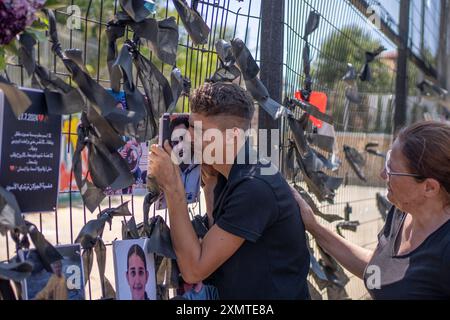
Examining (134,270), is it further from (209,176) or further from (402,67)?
(402,67)

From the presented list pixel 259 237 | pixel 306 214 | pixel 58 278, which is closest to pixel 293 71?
pixel 306 214

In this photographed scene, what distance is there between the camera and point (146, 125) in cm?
195

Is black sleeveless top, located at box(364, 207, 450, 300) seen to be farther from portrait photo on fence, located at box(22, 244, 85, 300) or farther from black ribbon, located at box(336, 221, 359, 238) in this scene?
black ribbon, located at box(336, 221, 359, 238)

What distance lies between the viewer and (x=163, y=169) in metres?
1.91

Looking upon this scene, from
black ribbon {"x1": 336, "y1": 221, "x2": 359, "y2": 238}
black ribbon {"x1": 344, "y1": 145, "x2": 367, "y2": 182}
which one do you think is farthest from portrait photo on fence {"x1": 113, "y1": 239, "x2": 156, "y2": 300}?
black ribbon {"x1": 344, "y1": 145, "x2": 367, "y2": 182}

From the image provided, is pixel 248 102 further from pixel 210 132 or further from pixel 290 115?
pixel 290 115

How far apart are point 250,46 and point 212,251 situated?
114 cm

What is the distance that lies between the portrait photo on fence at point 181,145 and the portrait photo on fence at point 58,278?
1.35ft

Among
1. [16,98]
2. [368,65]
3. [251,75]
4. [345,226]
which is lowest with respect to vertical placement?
[345,226]

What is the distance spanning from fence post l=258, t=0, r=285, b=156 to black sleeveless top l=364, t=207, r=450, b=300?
0.73m

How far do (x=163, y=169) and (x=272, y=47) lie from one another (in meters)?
1.06

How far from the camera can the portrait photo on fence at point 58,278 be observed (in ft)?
5.20

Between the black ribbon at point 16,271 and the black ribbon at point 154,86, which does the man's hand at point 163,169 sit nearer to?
the black ribbon at point 154,86

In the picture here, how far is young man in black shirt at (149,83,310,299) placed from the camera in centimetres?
193
